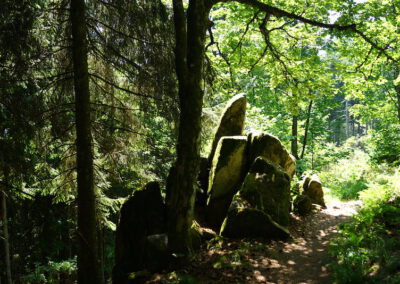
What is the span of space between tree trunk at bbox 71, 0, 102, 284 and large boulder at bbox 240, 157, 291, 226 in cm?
414

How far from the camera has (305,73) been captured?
10.1 m

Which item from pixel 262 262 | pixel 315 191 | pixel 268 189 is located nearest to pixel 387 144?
pixel 315 191

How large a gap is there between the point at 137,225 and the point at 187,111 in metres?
3.83

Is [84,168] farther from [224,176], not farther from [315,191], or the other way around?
[315,191]

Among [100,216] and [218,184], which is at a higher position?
[218,184]

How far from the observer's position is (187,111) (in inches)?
238

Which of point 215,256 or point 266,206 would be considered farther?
point 266,206

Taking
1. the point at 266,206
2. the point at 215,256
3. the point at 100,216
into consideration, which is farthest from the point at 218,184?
the point at 100,216

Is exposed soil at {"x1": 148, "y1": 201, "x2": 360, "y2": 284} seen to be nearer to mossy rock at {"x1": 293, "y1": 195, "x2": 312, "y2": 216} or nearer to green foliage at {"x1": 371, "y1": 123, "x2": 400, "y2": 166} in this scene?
mossy rock at {"x1": 293, "y1": 195, "x2": 312, "y2": 216}

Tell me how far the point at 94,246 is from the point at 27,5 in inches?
176

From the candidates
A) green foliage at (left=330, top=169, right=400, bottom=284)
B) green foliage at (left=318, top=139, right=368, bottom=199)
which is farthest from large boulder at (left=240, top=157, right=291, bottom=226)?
green foliage at (left=318, top=139, right=368, bottom=199)

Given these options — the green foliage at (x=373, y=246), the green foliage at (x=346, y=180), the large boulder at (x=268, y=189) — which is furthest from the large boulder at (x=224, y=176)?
the green foliage at (x=346, y=180)

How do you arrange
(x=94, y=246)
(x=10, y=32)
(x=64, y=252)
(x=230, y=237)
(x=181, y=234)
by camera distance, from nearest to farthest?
(x=10, y=32)
(x=94, y=246)
(x=181, y=234)
(x=230, y=237)
(x=64, y=252)

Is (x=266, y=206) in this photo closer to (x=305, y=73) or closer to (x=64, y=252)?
(x=305, y=73)
